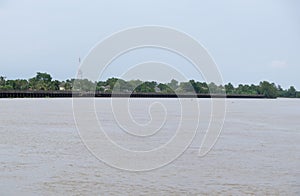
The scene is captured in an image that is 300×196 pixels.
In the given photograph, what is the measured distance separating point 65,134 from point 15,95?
9225 centimetres

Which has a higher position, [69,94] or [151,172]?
[69,94]

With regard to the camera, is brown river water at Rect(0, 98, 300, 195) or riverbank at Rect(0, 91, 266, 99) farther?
riverbank at Rect(0, 91, 266, 99)

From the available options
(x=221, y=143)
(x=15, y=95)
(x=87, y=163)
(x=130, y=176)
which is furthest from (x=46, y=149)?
(x=15, y=95)

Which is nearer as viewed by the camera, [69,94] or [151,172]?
[151,172]

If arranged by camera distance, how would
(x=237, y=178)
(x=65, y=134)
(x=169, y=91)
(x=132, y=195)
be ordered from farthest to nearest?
(x=169, y=91) < (x=65, y=134) < (x=237, y=178) < (x=132, y=195)

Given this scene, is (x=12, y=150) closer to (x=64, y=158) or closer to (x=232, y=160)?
(x=64, y=158)

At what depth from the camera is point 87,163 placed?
1825cm

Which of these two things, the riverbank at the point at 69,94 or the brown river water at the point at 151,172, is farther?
the riverbank at the point at 69,94

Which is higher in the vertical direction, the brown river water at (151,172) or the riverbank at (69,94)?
the riverbank at (69,94)

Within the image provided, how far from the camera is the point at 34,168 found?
661 inches

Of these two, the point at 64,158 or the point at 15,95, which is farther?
the point at 15,95

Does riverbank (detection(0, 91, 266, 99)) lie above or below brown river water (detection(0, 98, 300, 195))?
above

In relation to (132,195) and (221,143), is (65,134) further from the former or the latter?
(132,195)

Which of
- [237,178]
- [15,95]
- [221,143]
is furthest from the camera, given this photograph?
[15,95]
